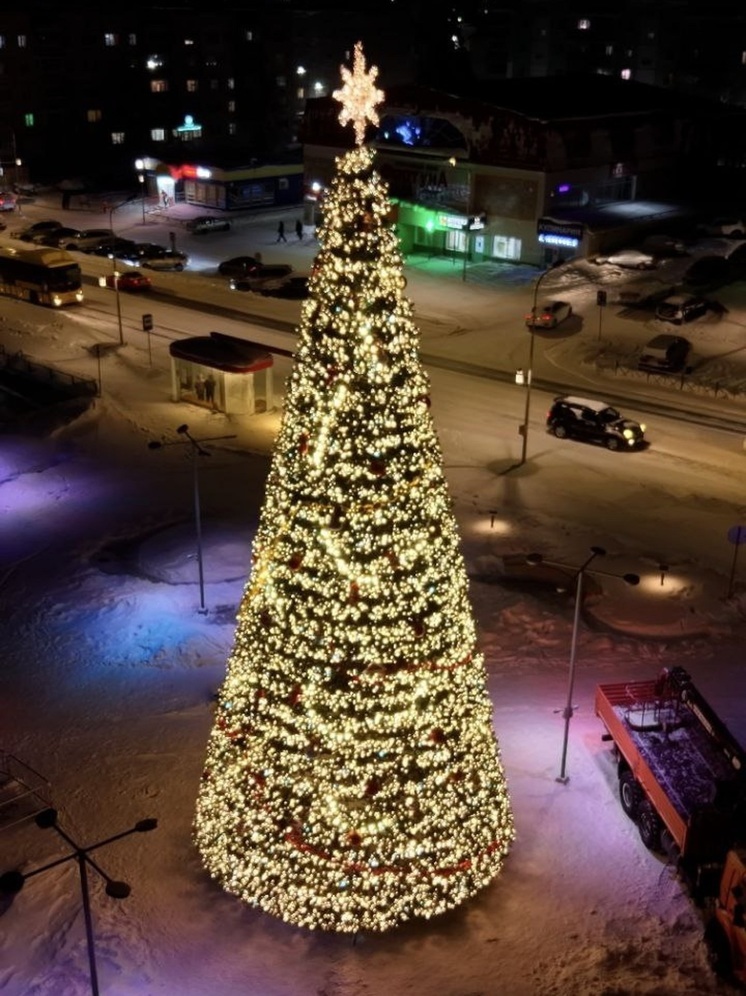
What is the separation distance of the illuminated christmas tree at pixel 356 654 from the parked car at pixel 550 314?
108 feet

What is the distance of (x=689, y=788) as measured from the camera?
16578 mm

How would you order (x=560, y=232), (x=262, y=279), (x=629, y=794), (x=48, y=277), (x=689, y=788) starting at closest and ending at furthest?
(x=689, y=788) < (x=629, y=794) < (x=48, y=277) < (x=262, y=279) < (x=560, y=232)

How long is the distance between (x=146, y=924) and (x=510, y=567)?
13088 mm

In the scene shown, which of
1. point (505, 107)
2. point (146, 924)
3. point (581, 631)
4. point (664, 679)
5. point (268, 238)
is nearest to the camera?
point (146, 924)

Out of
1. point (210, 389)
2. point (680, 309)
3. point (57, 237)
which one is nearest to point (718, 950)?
point (210, 389)

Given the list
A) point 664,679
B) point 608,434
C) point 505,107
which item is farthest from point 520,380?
point 505,107

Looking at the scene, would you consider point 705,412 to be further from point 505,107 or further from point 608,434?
point 505,107

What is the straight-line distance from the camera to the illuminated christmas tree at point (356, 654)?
1246 cm

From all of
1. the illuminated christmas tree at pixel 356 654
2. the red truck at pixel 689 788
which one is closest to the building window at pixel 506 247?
the red truck at pixel 689 788

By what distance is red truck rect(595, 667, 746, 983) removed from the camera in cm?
1459

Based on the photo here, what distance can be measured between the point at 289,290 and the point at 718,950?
41.3 metres

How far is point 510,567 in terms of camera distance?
2561 cm

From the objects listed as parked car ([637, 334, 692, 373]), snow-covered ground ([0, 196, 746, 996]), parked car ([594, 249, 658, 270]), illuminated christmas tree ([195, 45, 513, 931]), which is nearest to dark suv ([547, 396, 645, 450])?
snow-covered ground ([0, 196, 746, 996])

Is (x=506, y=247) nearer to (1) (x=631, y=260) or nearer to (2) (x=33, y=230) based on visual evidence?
(1) (x=631, y=260)
